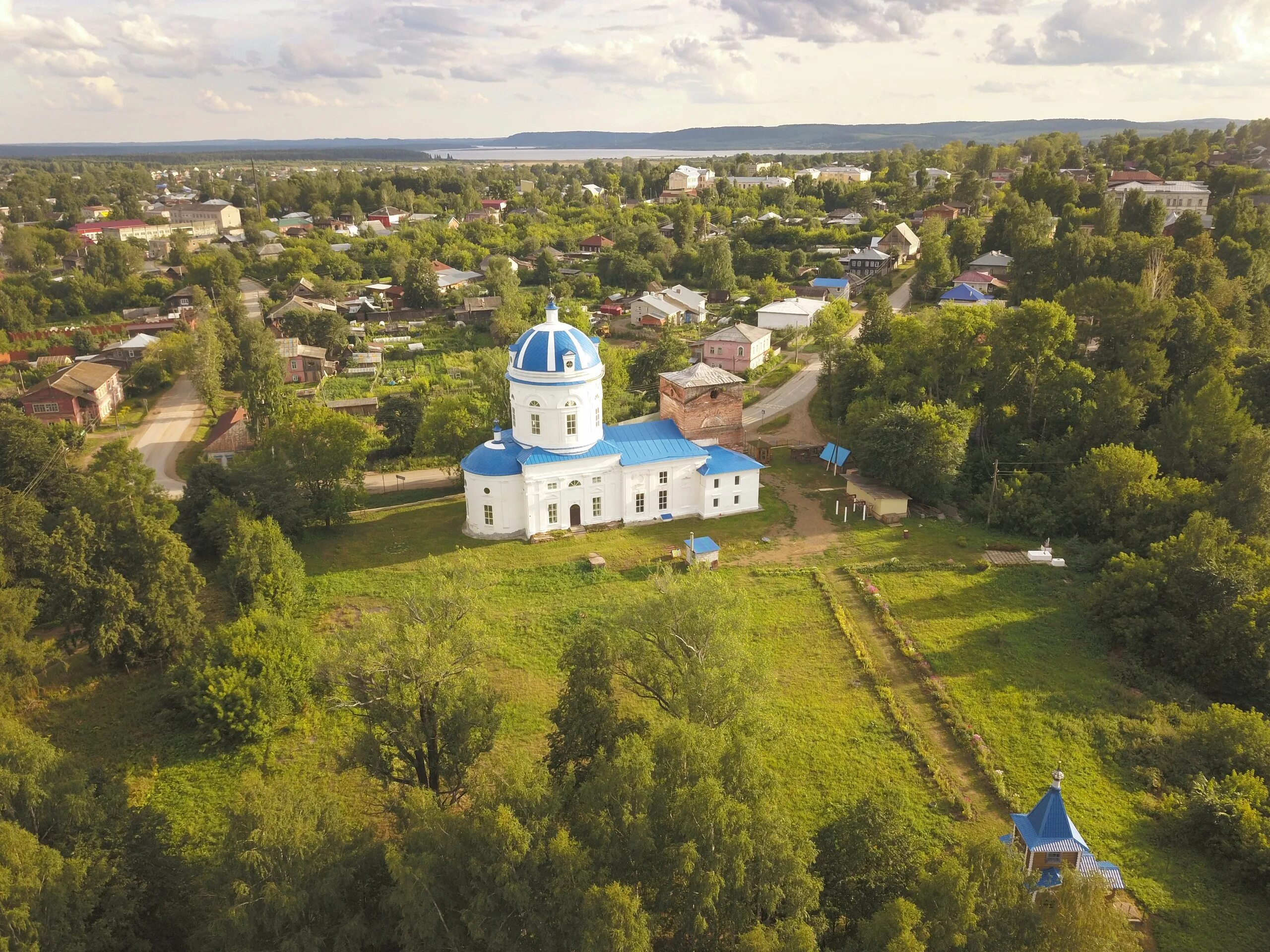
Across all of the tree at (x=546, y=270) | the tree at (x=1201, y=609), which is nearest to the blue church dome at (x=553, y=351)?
the tree at (x=1201, y=609)

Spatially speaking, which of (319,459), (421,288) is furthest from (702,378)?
(421,288)

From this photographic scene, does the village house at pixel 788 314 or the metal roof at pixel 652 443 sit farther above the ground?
the village house at pixel 788 314

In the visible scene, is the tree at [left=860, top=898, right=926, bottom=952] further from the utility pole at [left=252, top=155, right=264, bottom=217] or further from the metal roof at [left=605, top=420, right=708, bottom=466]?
the utility pole at [left=252, top=155, right=264, bottom=217]

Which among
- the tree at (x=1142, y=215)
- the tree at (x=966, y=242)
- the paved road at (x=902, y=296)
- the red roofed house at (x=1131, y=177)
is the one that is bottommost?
the paved road at (x=902, y=296)

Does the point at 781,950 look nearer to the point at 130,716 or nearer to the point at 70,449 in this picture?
the point at 130,716

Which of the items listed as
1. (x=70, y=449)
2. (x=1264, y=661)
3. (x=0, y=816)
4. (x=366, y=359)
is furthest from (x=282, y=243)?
(x=1264, y=661)

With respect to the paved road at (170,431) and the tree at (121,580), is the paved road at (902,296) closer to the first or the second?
the paved road at (170,431)
